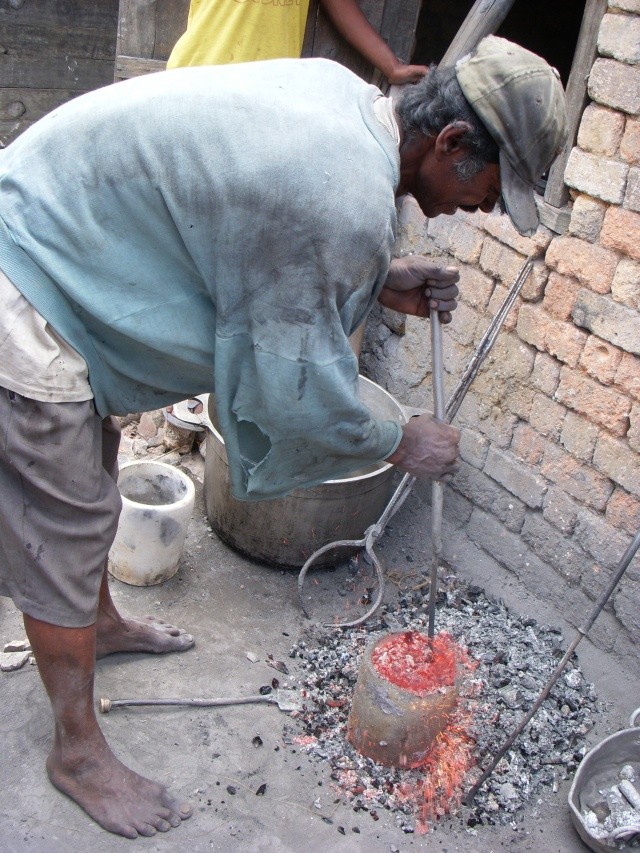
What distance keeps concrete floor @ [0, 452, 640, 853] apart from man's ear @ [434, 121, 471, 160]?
2123mm

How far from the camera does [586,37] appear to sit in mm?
3473

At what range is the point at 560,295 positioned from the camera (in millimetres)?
3723

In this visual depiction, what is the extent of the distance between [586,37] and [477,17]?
0.55 m

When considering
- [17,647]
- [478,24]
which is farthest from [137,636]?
[478,24]

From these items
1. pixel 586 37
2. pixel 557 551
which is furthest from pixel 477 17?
pixel 557 551

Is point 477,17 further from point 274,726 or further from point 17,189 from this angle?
point 274,726

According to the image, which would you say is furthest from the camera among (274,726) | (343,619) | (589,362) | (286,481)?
(343,619)

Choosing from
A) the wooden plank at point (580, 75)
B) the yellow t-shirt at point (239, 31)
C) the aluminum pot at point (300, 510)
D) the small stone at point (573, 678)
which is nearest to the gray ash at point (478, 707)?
the small stone at point (573, 678)

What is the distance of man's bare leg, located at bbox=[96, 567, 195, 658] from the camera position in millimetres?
3373

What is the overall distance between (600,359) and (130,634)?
216 cm

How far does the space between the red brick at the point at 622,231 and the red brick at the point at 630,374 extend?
1.26 feet

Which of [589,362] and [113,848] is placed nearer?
[113,848]

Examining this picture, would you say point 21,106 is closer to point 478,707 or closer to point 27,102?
point 27,102

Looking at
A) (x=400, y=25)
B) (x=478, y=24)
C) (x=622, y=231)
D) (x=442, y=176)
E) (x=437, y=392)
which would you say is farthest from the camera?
(x=400, y=25)
